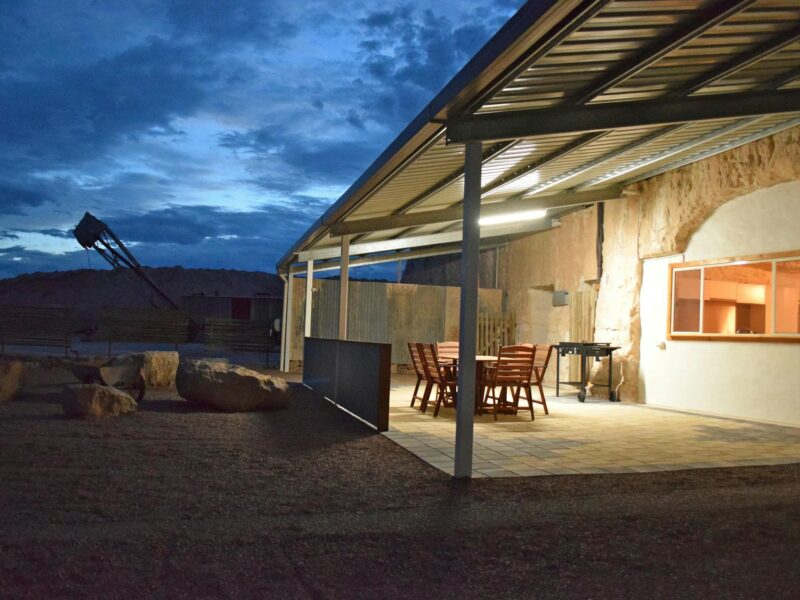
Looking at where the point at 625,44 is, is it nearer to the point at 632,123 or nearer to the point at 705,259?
the point at 632,123

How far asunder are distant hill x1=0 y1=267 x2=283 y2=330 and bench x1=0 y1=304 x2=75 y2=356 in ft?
109

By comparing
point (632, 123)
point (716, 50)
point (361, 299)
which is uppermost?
point (716, 50)

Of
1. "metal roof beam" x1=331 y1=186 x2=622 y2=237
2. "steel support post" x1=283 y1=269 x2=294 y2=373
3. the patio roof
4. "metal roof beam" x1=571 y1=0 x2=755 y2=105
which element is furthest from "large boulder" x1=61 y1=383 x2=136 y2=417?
"steel support post" x1=283 y1=269 x2=294 y2=373

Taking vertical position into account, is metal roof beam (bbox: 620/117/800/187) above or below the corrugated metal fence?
above

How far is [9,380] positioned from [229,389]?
2.98 metres

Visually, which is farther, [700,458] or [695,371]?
[695,371]

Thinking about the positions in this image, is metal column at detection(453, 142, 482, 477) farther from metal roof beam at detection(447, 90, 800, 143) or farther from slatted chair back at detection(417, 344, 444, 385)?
slatted chair back at detection(417, 344, 444, 385)

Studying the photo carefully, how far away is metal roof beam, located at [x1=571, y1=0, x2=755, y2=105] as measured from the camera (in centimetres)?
470

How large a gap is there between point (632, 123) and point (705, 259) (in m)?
4.64

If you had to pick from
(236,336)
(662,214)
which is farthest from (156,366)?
(236,336)

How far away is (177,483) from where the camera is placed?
16.3ft

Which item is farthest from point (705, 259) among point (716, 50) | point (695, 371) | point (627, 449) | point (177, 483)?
point (177, 483)

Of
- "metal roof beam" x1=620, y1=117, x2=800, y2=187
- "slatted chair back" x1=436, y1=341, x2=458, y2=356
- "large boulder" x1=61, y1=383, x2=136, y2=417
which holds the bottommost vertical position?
"large boulder" x1=61, y1=383, x2=136, y2=417

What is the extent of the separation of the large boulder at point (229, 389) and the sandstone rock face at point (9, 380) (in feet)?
7.24
